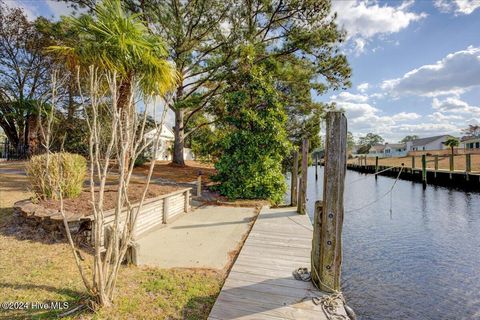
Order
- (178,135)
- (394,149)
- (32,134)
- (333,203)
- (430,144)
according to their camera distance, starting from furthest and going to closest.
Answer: (394,149) → (430,144) → (32,134) → (178,135) → (333,203)

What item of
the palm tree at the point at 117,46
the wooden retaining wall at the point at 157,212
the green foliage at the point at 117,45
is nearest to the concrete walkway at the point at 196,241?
the wooden retaining wall at the point at 157,212

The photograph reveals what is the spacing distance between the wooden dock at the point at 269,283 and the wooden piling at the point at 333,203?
29 cm

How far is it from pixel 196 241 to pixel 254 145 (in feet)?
16.2

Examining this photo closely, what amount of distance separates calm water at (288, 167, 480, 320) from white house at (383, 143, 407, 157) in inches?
2464

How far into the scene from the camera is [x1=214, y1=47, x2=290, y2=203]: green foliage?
929cm

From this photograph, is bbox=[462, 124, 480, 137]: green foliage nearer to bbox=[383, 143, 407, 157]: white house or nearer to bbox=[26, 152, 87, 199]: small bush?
bbox=[383, 143, 407, 157]: white house

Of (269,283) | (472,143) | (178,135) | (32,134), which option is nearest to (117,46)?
(269,283)

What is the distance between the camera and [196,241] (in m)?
5.11

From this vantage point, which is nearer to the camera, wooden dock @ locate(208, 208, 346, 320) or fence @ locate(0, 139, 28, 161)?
wooden dock @ locate(208, 208, 346, 320)

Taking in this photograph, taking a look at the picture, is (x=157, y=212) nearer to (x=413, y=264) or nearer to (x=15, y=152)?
(x=413, y=264)

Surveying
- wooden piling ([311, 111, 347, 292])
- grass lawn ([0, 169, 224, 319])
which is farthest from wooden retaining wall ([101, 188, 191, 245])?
wooden piling ([311, 111, 347, 292])

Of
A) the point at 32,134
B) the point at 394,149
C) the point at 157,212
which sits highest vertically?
the point at 394,149

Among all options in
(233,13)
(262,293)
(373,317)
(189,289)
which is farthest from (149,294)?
(233,13)

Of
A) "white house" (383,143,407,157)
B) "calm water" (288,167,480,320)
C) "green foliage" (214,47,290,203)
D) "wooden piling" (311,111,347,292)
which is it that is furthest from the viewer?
"white house" (383,143,407,157)
